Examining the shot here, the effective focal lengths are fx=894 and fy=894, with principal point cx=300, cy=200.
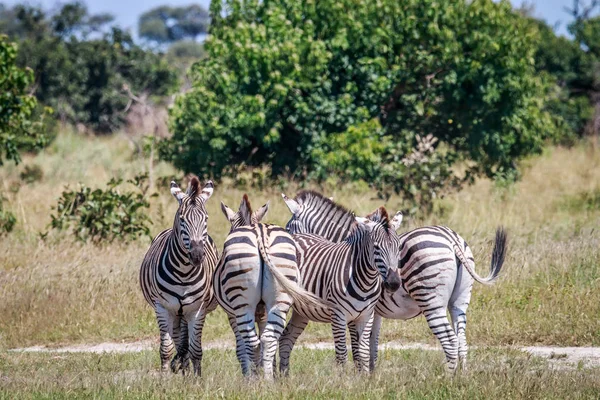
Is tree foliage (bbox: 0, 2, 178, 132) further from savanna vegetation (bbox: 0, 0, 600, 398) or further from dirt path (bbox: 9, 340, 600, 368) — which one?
dirt path (bbox: 9, 340, 600, 368)

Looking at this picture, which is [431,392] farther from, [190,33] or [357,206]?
[190,33]

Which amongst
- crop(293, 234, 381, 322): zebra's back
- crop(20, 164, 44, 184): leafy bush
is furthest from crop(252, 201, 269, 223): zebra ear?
crop(20, 164, 44, 184): leafy bush

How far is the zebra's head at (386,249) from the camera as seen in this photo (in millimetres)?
7176

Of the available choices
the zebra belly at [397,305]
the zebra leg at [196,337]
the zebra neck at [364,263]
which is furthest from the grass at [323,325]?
the zebra neck at [364,263]

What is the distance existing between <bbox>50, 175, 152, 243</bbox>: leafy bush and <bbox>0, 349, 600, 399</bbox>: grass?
5.31 meters

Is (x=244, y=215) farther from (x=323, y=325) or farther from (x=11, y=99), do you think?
(x=11, y=99)

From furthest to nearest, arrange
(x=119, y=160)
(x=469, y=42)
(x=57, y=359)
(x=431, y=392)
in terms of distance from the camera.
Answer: (x=119, y=160) → (x=469, y=42) → (x=57, y=359) → (x=431, y=392)

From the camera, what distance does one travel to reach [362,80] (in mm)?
17578

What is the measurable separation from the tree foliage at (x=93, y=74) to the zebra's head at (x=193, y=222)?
2045 centimetres

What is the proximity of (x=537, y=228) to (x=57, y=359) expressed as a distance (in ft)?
26.3

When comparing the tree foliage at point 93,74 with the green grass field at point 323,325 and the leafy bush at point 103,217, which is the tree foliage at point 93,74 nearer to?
the green grass field at point 323,325

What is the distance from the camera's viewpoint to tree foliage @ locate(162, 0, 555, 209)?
658 inches

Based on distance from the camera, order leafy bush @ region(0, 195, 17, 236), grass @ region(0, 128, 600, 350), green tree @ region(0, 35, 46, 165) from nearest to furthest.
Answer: grass @ region(0, 128, 600, 350) < leafy bush @ region(0, 195, 17, 236) < green tree @ region(0, 35, 46, 165)

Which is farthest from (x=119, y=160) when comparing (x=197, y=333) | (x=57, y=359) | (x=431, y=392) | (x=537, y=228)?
(x=431, y=392)
